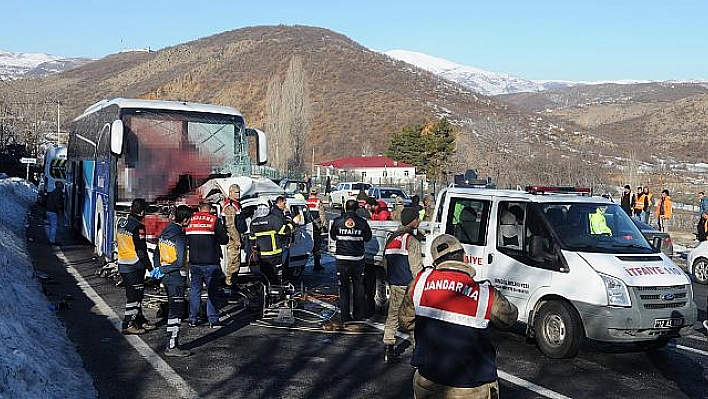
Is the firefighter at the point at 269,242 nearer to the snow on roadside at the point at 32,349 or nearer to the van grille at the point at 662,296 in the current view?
the snow on roadside at the point at 32,349

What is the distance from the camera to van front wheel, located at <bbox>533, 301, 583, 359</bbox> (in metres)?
8.66

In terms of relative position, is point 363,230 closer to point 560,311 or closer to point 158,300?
point 560,311

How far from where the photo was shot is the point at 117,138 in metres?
14.1

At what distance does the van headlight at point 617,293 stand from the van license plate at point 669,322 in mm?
419

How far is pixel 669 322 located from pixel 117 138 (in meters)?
10.1

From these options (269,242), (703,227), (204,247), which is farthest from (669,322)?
(703,227)

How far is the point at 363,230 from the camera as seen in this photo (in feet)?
33.8

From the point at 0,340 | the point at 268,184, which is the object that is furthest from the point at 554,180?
the point at 0,340

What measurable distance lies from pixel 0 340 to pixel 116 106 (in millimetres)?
9208

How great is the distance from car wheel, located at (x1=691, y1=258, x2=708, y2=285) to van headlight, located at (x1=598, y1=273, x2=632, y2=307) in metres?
9.10

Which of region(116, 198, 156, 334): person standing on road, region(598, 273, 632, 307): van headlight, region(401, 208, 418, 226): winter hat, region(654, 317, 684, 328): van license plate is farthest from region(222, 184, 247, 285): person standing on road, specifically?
region(654, 317, 684, 328): van license plate

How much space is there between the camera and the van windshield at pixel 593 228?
9.13 metres

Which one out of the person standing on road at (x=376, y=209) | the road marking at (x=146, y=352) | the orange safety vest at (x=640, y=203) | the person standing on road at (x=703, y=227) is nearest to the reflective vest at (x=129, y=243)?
the road marking at (x=146, y=352)

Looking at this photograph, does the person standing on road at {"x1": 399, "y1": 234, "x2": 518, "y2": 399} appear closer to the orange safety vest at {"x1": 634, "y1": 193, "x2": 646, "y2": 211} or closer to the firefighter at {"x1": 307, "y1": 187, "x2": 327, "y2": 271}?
the firefighter at {"x1": 307, "y1": 187, "x2": 327, "y2": 271}
